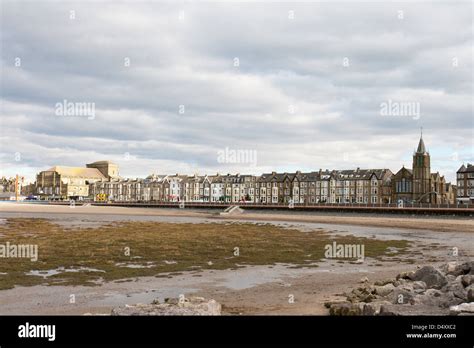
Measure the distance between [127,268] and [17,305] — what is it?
871cm

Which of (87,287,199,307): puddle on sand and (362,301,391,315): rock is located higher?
(362,301,391,315): rock

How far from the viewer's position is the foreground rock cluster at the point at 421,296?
42.1ft

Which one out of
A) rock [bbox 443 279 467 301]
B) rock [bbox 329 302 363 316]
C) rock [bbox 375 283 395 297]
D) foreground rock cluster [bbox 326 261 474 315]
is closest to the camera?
foreground rock cluster [bbox 326 261 474 315]

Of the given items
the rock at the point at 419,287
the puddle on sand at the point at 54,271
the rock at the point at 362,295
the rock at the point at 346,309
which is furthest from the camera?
the puddle on sand at the point at 54,271

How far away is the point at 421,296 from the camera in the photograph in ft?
48.5

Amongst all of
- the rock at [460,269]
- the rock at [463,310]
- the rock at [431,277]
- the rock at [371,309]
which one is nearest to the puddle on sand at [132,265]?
the rock at [431,277]

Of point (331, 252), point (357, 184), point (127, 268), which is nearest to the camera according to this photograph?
point (127, 268)

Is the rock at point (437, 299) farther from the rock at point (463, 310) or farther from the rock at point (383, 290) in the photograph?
the rock at point (463, 310)

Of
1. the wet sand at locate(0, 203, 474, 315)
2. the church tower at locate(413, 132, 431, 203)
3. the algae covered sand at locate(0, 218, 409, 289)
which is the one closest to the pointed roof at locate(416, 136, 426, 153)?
the church tower at locate(413, 132, 431, 203)

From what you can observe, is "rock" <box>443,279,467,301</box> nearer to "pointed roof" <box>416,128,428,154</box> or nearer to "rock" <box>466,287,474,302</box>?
"rock" <box>466,287,474,302</box>

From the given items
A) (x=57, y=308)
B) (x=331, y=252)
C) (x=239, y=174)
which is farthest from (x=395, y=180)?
(x=57, y=308)

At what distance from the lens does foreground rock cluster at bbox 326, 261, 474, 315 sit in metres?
12.8

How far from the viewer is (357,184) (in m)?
144
